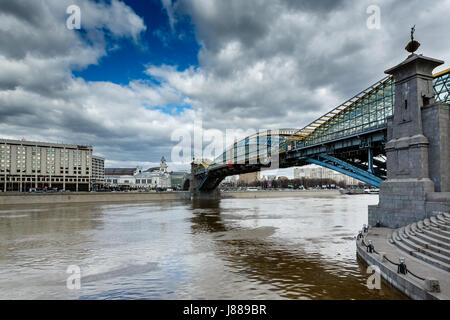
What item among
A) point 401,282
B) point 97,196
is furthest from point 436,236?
point 97,196

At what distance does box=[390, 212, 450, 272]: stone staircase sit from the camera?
10109mm

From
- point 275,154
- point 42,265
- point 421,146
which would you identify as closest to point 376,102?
point 421,146

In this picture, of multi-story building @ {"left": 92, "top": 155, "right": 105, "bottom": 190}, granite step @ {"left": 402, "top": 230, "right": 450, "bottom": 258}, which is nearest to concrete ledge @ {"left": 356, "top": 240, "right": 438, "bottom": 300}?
granite step @ {"left": 402, "top": 230, "right": 450, "bottom": 258}

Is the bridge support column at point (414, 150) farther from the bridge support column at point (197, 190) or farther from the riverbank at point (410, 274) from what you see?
the bridge support column at point (197, 190)

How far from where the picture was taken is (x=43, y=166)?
11588cm

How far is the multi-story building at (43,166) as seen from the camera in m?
108

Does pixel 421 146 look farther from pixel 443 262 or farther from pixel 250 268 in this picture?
pixel 250 268

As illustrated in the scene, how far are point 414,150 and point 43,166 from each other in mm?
128771

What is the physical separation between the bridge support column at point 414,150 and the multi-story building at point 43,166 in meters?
110

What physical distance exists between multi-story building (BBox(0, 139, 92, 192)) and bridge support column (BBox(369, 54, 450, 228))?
110 m

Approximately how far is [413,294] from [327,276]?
11.4ft

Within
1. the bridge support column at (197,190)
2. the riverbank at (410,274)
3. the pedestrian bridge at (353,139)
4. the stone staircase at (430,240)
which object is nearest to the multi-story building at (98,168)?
the bridge support column at (197,190)

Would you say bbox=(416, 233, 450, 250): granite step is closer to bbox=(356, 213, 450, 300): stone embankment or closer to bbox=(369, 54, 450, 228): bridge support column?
bbox=(356, 213, 450, 300): stone embankment
